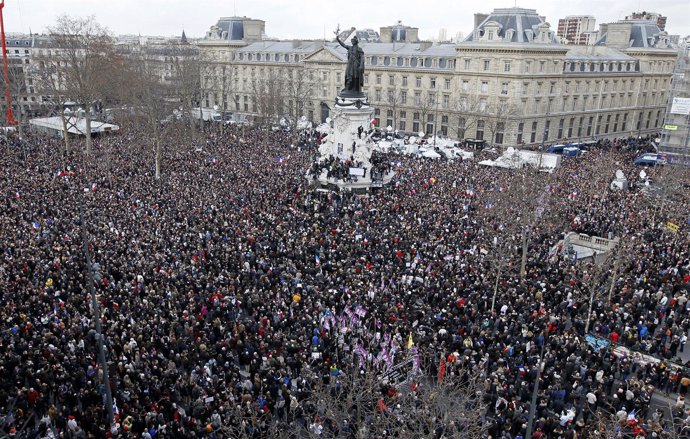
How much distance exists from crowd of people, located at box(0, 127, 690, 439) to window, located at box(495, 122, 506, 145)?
2849 cm

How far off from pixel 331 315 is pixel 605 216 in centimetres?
2076

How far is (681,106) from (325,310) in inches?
1995

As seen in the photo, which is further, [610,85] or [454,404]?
[610,85]

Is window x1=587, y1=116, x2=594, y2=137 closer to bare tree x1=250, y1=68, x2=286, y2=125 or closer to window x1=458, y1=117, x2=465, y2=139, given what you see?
window x1=458, y1=117, x2=465, y2=139

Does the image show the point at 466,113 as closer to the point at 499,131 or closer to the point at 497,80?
the point at 499,131

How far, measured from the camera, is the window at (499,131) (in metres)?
65.4

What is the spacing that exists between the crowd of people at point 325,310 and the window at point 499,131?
2849 cm

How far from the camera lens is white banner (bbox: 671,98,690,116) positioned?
183 feet

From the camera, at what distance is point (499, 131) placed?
66.1 m

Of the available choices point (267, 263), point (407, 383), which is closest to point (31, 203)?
point (267, 263)

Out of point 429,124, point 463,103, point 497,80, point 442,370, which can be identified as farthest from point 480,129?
point 442,370

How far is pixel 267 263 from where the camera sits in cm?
2578

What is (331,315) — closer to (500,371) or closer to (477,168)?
(500,371)

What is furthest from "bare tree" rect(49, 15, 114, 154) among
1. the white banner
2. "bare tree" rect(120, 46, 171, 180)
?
the white banner
